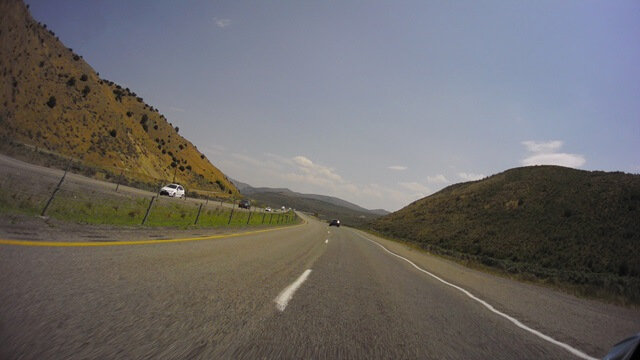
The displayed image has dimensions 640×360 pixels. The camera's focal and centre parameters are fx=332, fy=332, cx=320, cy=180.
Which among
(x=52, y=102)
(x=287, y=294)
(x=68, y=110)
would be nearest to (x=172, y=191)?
(x=52, y=102)

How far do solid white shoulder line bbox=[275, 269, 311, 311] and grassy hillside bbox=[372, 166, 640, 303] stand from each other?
46.5 feet

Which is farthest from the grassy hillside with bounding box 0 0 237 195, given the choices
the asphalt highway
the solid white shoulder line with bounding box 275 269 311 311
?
the solid white shoulder line with bounding box 275 269 311 311

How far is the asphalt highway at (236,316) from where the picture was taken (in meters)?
2.94

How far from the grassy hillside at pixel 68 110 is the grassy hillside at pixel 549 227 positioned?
40.5 m

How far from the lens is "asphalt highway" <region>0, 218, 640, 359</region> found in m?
2.94

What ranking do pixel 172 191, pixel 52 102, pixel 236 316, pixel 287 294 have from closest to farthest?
pixel 236 316, pixel 287 294, pixel 172 191, pixel 52 102

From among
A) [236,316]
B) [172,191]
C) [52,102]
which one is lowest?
[236,316]

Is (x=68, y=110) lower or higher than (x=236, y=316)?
higher

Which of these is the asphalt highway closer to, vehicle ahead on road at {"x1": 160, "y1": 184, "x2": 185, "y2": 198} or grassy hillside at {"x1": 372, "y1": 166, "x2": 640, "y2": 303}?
grassy hillside at {"x1": 372, "y1": 166, "x2": 640, "y2": 303}

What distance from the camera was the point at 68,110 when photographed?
1954 inches

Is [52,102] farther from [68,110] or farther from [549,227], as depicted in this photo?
[549,227]

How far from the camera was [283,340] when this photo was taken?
3.46 metres

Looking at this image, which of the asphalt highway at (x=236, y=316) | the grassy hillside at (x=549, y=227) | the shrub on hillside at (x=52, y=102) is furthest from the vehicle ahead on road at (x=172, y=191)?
the asphalt highway at (x=236, y=316)

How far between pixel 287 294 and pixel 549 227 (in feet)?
155
